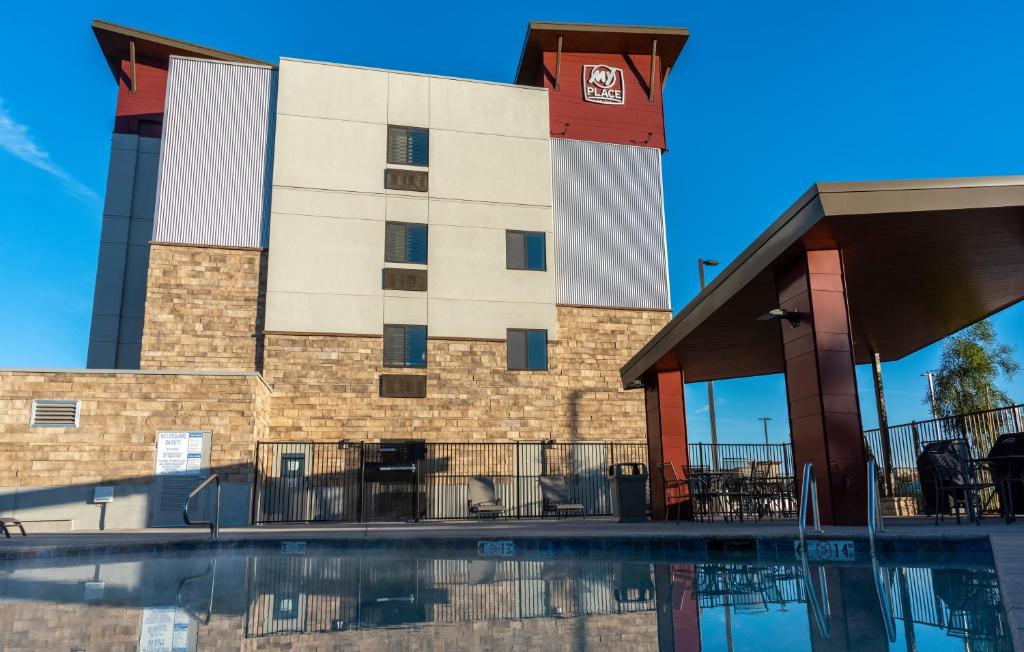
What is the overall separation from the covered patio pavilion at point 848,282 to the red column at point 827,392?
0.01 metres

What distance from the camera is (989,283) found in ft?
36.4

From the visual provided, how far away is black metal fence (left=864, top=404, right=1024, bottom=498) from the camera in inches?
487

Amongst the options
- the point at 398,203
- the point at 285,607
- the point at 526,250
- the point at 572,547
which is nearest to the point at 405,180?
the point at 398,203

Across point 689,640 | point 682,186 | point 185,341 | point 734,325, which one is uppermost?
point 682,186

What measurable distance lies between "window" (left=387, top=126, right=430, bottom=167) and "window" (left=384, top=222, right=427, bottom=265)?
1.91m

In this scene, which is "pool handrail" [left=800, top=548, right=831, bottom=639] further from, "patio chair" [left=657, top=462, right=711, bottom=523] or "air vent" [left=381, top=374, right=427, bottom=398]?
"air vent" [left=381, top=374, right=427, bottom=398]

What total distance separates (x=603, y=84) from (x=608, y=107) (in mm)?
828

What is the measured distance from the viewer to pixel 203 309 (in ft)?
66.4

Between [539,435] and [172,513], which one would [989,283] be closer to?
[539,435]

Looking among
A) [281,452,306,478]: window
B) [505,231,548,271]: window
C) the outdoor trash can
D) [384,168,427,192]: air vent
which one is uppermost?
[384,168,427,192]: air vent

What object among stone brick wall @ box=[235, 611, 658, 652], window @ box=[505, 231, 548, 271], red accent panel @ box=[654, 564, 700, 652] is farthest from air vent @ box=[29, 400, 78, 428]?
stone brick wall @ box=[235, 611, 658, 652]

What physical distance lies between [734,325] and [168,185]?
15992 mm

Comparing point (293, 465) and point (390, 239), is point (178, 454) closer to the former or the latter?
point (293, 465)

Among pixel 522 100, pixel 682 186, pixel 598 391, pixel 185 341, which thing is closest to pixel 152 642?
pixel 185 341
